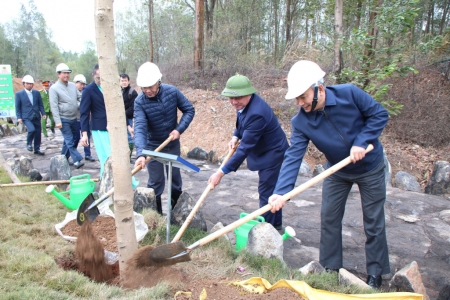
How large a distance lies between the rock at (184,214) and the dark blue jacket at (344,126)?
146 cm

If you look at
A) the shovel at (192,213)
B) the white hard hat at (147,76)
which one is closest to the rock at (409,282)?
the shovel at (192,213)

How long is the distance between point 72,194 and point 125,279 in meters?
1.96

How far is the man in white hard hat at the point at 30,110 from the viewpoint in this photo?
8875 mm

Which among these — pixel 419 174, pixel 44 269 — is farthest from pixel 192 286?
pixel 419 174

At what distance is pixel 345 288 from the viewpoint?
2.78 metres

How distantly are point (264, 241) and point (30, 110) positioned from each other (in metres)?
7.93

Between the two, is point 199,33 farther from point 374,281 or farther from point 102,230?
point 374,281

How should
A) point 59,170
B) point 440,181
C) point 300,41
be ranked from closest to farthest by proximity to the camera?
point 59,170 < point 440,181 < point 300,41

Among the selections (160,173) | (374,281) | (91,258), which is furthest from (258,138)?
Result: (91,258)

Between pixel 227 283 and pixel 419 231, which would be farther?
pixel 419 231

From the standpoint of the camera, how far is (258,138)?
363cm

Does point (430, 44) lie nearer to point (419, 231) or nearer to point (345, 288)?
point (419, 231)

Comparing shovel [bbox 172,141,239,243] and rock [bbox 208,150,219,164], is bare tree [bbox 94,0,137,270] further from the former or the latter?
rock [bbox 208,150,219,164]

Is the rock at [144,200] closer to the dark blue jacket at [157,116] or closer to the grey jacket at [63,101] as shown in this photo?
the dark blue jacket at [157,116]
